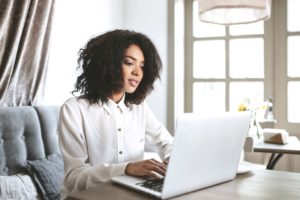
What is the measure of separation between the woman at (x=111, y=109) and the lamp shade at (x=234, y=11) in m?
0.70

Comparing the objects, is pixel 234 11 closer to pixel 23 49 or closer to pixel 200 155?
pixel 23 49

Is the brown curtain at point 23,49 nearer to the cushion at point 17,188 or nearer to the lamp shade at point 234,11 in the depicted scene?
the cushion at point 17,188

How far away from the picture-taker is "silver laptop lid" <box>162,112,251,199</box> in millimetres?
829

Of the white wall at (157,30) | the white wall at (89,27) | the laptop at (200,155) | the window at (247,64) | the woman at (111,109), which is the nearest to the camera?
the laptop at (200,155)

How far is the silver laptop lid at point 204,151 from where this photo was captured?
2.72 feet

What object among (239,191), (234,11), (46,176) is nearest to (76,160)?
(239,191)

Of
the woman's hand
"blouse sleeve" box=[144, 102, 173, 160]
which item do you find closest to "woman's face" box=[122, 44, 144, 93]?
"blouse sleeve" box=[144, 102, 173, 160]

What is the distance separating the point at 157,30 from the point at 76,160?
8.04ft

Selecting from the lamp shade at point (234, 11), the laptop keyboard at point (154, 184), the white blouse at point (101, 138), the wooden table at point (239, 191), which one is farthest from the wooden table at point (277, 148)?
the laptop keyboard at point (154, 184)

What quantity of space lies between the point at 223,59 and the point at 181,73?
429mm

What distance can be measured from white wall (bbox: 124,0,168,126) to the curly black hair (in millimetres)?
1911

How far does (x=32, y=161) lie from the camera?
6.47 feet

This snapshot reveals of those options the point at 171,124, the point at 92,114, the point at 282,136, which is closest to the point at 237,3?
the point at 282,136

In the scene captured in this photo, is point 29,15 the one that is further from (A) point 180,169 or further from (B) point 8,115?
(A) point 180,169
